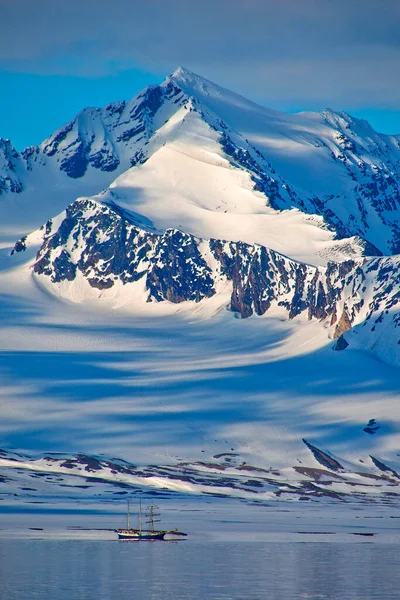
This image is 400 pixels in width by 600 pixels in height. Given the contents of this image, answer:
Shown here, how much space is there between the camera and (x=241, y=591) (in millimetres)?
148000

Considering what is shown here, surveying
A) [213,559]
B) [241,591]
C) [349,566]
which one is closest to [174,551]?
[213,559]

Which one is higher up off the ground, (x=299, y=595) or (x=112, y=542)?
(x=112, y=542)

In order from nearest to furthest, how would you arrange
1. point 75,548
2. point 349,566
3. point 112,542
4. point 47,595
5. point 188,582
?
point 47,595 < point 188,582 < point 349,566 < point 75,548 < point 112,542

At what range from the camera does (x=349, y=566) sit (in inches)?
6678

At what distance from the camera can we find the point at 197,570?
164 meters

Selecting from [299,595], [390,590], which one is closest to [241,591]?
[299,595]

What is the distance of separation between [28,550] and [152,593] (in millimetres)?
35713

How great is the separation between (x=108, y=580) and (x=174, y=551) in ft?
102

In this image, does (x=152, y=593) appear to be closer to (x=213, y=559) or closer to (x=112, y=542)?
(x=213, y=559)

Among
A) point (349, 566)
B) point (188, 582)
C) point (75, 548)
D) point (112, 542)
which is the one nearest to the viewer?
point (188, 582)

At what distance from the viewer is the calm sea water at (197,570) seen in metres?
147

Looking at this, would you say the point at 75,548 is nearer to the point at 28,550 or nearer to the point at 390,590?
the point at 28,550

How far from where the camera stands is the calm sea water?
147 m

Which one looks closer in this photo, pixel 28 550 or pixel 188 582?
pixel 188 582
